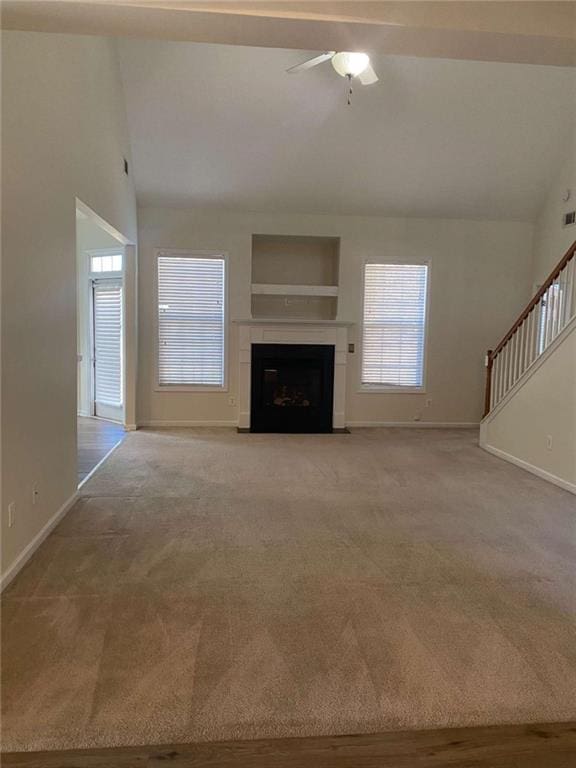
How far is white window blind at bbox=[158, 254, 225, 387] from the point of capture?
24.0 ft

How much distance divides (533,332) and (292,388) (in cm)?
322

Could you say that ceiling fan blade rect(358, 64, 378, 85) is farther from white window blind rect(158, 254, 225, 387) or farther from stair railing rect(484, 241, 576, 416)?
white window blind rect(158, 254, 225, 387)

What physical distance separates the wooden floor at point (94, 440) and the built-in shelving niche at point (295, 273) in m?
2.59

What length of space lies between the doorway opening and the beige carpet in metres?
2.94

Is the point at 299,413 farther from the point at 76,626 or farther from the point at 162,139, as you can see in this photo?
the point at 76,626

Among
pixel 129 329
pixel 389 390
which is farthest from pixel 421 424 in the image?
pixel 129 329

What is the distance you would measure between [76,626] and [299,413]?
5.12 m

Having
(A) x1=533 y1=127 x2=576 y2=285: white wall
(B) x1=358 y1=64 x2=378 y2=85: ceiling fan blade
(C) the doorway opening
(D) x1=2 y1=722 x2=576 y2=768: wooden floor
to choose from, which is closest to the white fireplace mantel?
(C) the doorway opening

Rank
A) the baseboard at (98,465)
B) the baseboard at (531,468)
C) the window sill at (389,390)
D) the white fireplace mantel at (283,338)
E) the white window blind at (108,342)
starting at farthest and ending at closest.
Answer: the window sill at (389,390) → the white window blind at (108,342) → the white fireplace mantel at (283,338) → the baseboard at (531,468) → the baseboard at (98,465)

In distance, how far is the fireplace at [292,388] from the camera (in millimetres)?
7297

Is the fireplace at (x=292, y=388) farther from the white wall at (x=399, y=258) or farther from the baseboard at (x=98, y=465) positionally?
the baseboard at (x=98, y=465)

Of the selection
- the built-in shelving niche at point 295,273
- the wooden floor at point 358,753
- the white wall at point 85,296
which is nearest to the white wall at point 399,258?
the built-in shelving niche at point 295,273

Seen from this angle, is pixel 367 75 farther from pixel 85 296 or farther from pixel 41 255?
pixel 85 296

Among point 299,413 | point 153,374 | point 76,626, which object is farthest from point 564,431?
point 153,374
